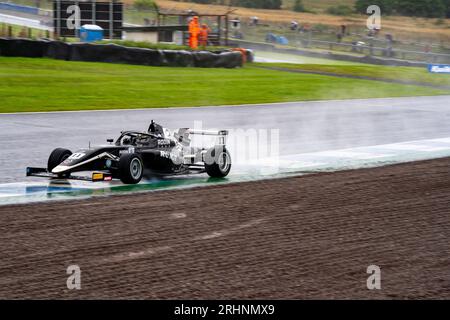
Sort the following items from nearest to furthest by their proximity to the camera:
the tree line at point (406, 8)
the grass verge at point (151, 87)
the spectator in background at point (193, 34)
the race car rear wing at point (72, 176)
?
the race car rear wing at point (72, 176)
the grass verge at point (151, 87)
the spectator in background at point (193, 34)
the tree line at point (406, 8)

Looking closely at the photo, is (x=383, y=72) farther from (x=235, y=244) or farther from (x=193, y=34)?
(x=235, y=244)

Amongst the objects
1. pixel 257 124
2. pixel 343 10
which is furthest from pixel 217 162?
pixel 343 10

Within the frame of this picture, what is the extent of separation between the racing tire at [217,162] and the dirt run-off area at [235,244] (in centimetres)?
84

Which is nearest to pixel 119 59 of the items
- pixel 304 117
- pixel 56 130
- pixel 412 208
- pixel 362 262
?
pixel 304 117

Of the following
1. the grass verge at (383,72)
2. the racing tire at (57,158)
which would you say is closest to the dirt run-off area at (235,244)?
the racing tire at (57,158)

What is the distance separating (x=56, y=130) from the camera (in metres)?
16.6

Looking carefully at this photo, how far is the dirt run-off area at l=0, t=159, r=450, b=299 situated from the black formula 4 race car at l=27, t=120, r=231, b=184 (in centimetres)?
68

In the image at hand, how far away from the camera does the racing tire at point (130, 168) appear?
11.0 metres

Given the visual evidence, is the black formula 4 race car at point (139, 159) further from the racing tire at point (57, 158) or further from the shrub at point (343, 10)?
the shrub at point (343, 10)

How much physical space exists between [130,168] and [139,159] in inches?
8.6

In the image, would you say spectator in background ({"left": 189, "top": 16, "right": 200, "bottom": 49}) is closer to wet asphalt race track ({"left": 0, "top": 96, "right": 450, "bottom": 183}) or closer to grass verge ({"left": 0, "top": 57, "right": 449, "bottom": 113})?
grass verge ({"left": 0, "top": 57, "right": 449, "bottom": 113})

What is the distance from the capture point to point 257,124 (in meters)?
19.4

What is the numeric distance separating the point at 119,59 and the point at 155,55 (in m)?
1.28
